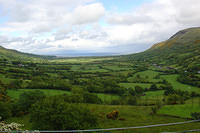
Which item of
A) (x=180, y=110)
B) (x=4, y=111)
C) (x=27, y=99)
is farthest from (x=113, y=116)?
(x=4, y=111)

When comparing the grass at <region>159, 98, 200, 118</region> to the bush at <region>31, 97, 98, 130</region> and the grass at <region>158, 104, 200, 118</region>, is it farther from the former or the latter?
the bush at <region>31, 97, 98, 130</region>

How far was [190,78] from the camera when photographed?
477ft

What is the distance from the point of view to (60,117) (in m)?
40.9

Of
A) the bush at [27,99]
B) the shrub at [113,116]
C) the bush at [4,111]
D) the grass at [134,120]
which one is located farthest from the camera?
the bush at [27,99]

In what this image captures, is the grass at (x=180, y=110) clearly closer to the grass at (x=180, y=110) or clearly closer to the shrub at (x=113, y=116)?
the grass at (x=180, y=110)

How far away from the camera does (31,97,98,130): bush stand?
40500mm

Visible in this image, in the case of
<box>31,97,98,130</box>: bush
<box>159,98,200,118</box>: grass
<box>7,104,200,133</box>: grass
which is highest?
<box>31,97,98,130</box>: bush

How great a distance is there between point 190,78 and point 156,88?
138 ft

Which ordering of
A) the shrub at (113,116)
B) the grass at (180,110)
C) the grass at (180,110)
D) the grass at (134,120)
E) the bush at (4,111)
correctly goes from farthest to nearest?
the shrub at (113,116)
the grass at (180,110)
the grass at (180,110)
the bush at (4,111)
the grass at (134,120)

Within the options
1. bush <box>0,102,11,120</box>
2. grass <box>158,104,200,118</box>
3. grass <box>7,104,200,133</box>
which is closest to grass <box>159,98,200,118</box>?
grass <box>158,104,200,118</box>

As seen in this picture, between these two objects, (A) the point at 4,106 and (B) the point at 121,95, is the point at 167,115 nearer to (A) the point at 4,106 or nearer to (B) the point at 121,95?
(B) the point at 121,95

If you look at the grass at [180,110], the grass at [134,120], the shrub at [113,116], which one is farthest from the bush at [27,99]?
the grass at [180,110]

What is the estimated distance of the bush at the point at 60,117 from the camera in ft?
133

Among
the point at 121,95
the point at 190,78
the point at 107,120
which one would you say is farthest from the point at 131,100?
the point at 190,78
